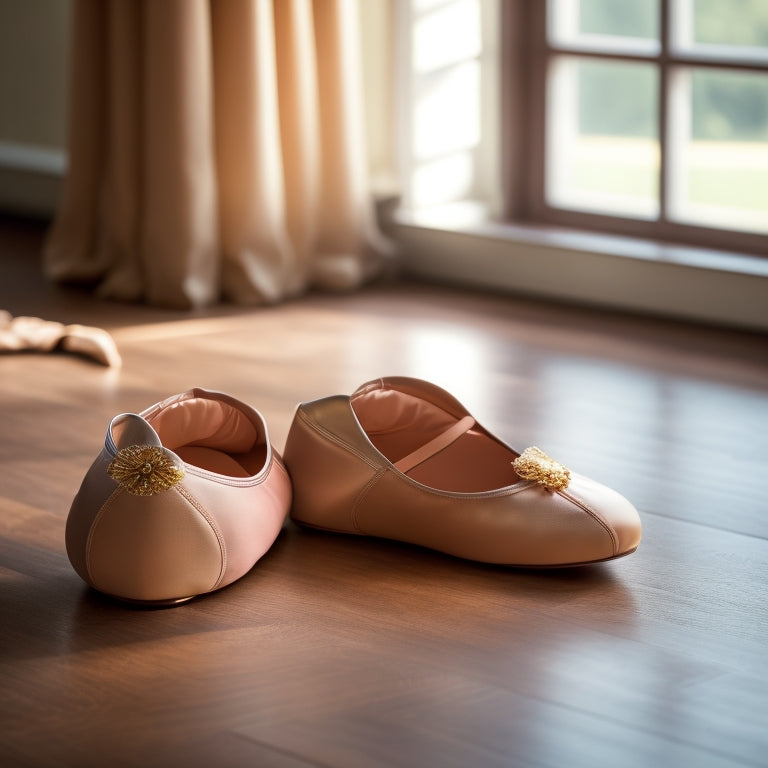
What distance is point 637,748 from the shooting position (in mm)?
1087

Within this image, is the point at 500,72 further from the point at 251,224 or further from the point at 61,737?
the point at 61,737

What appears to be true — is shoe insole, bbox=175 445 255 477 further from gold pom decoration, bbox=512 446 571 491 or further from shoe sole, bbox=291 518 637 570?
gold pom decoration, bbox=512 446 571 491

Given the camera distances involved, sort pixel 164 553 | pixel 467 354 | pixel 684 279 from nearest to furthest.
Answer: pixel 164 553
pixel 467 354
pixel 684 279

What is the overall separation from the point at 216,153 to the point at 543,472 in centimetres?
147

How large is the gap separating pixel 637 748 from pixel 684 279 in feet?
5.09

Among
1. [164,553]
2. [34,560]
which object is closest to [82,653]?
[164,553]

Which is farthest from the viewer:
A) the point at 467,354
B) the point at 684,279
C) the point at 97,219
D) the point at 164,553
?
the point at 97,219

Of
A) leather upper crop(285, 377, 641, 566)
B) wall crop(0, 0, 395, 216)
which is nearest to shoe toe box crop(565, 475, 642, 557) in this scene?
leather upper crop(285, 377, 641, 566)

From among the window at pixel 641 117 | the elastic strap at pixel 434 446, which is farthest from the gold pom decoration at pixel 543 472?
the window at pixel 641 117

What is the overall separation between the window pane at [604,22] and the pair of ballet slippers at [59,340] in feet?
3.81

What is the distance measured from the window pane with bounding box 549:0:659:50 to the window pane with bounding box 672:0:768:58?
0.22 feet

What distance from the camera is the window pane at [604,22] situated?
8.63 ft

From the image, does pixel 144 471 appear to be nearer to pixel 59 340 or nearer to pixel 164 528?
pixel 164 528

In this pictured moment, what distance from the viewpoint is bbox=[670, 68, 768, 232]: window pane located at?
8.31 ft
